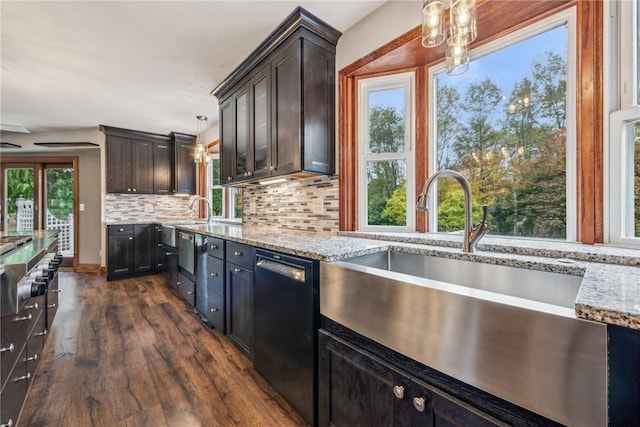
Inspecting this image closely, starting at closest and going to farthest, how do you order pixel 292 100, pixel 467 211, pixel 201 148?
pixel 467 211, pixel 292 100, pixel 201 148

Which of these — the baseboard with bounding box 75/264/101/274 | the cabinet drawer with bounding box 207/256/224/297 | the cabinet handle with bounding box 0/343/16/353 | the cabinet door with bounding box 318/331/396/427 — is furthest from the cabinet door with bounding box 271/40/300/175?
the baseboard with bounding box 75/264/101/274

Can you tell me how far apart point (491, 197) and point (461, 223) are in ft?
0.79

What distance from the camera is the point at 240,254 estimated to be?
197cm

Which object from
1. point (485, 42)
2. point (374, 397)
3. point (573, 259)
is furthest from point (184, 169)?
point (573, 259)

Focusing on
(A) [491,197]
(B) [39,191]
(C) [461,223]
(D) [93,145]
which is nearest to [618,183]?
(A) [491,197]

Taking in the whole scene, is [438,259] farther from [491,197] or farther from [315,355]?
[315,355]

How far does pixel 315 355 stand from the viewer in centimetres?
133

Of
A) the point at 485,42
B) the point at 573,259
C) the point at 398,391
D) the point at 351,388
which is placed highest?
the point at 485,42

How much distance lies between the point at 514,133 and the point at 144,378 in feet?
8.97

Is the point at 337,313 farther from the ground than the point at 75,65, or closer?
closer

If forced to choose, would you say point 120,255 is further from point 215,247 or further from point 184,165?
point 215,247

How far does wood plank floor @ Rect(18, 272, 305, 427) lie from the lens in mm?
1493

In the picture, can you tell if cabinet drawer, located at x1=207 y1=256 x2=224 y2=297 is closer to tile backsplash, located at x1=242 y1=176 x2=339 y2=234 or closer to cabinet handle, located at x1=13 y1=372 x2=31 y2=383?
tile backsplash, located at x1=242 y1=176 x2=339 y2=234

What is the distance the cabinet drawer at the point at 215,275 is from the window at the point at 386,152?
1.20 meters
